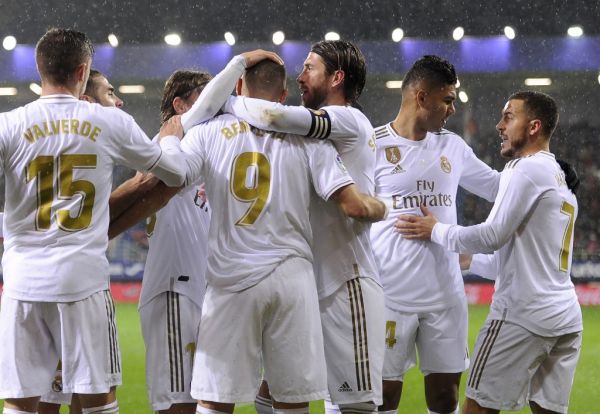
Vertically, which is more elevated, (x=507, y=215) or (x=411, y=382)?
(x=507, y=215)

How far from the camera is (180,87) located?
3732mm

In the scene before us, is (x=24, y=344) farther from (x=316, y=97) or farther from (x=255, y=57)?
(x=316, y=97)

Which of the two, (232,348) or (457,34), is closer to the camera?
(232,348)

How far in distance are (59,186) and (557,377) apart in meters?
2.00

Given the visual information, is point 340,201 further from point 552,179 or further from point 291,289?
point 552,179

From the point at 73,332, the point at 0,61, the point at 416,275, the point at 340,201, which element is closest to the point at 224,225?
the point at 340,201

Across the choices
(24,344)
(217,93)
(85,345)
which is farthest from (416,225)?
(24,344)

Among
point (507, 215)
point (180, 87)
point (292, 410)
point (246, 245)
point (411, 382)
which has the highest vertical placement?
point (180, 87)

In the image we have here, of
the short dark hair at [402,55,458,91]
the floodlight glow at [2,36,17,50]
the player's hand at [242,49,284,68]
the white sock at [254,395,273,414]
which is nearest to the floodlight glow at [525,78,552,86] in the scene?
the floodlight glow at [2,36,17,50]

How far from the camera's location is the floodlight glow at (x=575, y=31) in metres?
18.9

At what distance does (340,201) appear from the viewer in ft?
9.95

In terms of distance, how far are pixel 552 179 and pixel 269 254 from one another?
119 cm

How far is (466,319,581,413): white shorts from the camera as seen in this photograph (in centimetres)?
343

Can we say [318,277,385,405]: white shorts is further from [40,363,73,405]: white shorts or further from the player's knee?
[40,363,73,405]: white shorts
